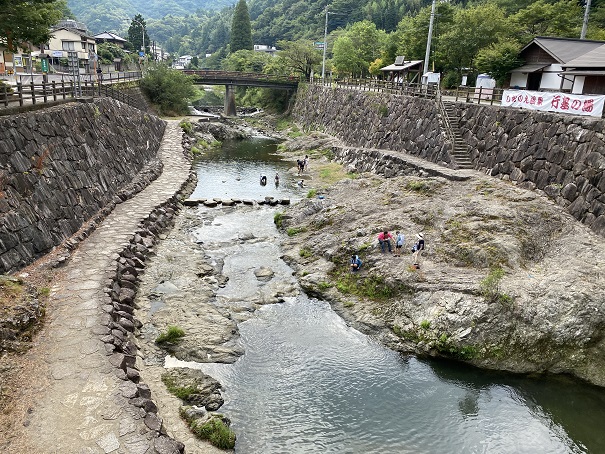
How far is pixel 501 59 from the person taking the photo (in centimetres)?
3688

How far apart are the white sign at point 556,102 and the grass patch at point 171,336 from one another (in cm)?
2050

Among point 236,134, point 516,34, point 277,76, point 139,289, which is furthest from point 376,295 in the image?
Answer: point 277,76

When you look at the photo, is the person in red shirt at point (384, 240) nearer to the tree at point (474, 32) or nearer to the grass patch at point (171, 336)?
the grass patch at point (171, 336)

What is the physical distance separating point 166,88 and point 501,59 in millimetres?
39505

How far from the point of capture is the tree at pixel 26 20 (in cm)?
1966

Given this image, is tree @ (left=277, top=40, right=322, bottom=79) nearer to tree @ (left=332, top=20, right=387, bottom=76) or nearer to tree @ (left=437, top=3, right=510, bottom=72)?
tree @ (left=332, top=20, right=387, bottom=76)

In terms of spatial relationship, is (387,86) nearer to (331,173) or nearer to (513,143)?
(331,173)

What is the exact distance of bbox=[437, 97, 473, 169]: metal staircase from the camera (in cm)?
2938

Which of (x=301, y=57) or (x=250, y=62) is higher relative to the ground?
(x=301, y=57)

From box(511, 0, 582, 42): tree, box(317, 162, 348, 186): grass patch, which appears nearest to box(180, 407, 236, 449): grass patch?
box(317, 162, 348, 186): grass patch

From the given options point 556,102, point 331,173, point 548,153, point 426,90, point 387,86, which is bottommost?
point 331,173

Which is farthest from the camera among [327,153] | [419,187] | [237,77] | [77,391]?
[237,77]

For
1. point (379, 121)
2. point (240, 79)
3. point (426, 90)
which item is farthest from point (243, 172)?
point (240, 79)

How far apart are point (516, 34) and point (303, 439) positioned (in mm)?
44688
